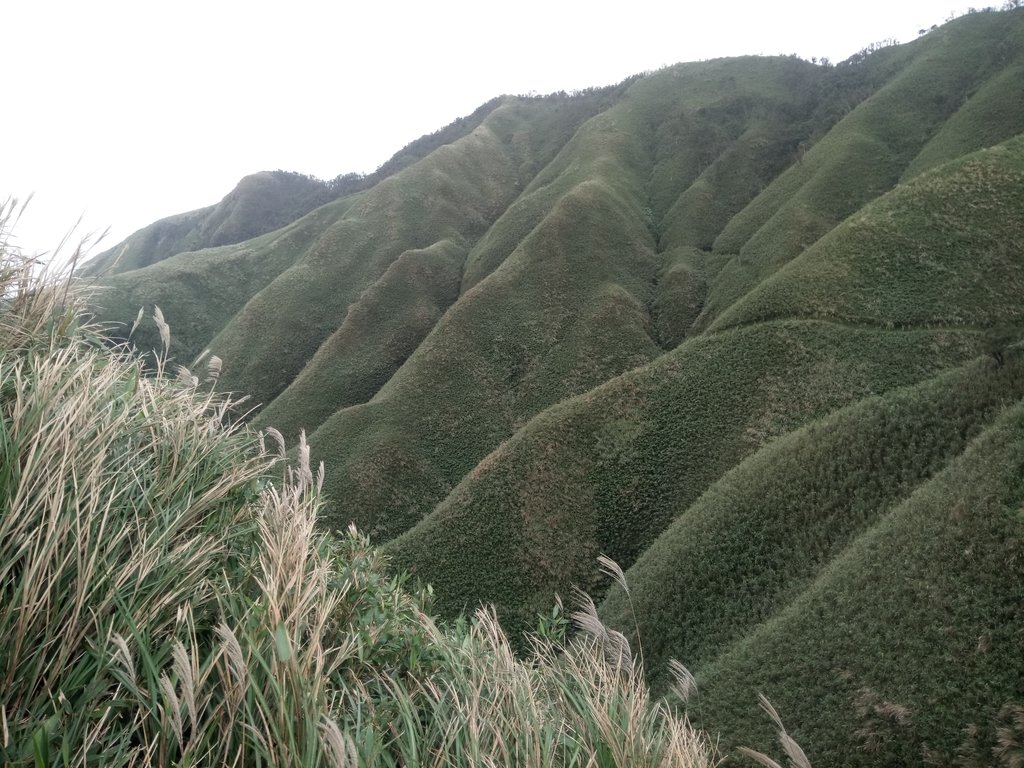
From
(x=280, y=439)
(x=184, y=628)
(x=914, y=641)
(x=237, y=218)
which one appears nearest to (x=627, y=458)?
(x=914, y=641)

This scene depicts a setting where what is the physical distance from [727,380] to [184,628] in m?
35.0

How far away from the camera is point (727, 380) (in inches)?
1374

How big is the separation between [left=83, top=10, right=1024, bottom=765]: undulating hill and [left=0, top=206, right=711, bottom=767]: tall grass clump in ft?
16.5

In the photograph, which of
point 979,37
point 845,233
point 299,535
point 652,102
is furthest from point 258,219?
point 299,535

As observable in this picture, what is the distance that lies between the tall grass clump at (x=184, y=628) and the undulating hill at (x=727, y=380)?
5.02 meters

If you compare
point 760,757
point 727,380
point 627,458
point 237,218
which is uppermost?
point 237,218

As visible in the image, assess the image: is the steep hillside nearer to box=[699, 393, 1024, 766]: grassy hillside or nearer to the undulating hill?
the undulating hill

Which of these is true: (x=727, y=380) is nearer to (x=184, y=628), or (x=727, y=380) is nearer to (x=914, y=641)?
(x=914, y=641)

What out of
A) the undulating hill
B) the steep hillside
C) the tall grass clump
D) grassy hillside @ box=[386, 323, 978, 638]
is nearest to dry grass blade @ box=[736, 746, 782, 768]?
the tall grass clump

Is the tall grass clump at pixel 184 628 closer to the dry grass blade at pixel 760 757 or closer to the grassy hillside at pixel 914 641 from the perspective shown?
the dry grass blade at pixel 760 757

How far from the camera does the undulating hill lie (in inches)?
549

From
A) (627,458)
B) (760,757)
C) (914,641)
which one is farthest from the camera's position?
(627,458)

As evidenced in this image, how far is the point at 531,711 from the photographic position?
4.24 metres

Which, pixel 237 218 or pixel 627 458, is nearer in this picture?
pixel 627 458
